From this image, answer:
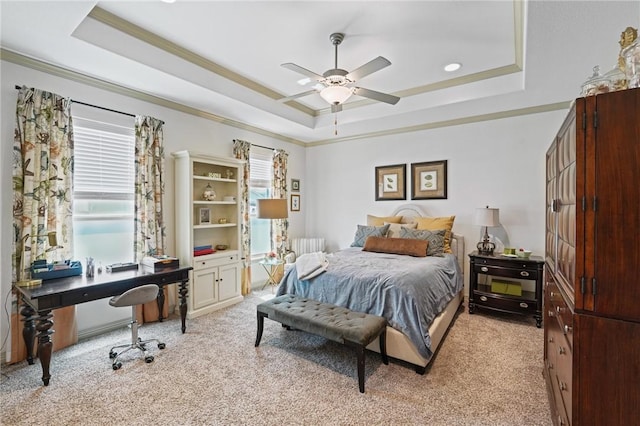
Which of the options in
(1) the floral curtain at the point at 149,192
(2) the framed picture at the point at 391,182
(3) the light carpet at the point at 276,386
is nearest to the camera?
(3) the light carpet at the point at 276,386

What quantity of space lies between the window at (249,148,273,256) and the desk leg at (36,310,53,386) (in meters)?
2.94

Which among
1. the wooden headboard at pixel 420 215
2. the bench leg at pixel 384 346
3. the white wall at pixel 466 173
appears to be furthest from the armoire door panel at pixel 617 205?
the white wall at pixel 466 173

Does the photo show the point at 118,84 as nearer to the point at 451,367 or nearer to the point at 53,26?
the point at 53,26

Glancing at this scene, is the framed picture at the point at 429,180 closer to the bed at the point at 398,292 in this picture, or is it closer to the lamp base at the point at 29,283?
the bed at the point at 398,292

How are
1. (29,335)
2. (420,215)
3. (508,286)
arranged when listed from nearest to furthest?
(29,335) < (508,286) < (420,215)

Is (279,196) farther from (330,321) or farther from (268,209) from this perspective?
(330,321)

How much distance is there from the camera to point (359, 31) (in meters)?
2.68

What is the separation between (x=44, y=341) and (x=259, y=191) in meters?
3.40

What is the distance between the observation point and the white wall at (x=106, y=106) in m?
2.61

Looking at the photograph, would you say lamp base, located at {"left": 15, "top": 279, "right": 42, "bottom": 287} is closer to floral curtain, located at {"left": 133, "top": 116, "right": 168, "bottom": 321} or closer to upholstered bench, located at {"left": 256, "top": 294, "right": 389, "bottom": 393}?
floral curtain, located at {"left": 133, "top": 116, "right": 168, "bottom": 321}

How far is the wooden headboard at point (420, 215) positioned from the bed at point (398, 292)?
2.06 feet

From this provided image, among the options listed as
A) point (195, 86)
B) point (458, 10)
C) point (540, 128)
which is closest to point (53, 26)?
point (195, 86)

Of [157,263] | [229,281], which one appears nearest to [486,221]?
[229,281]

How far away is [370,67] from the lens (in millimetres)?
2371
